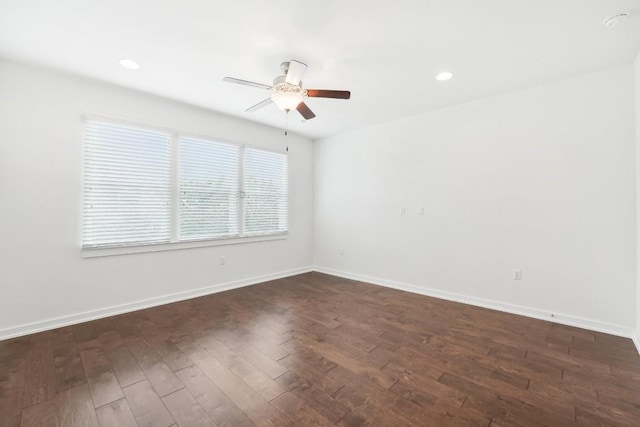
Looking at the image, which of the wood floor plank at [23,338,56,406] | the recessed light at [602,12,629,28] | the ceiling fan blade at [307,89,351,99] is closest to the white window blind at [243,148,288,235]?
the ceiling fan blade at [307,89,351,99]

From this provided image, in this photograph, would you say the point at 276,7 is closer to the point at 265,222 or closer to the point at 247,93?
the point at 247,93

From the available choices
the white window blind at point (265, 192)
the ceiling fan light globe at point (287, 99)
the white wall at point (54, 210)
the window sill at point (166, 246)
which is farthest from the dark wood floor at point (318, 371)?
the ceiling fan light globe at point (287, 99)

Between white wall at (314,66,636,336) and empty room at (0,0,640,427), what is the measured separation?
2 cm

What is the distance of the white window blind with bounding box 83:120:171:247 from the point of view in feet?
9.96

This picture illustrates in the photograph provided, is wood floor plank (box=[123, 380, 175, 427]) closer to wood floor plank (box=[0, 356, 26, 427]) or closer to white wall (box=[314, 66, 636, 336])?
wood floor plank (box=[0, 356, 26, 427])

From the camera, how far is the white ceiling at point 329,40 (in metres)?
1.92

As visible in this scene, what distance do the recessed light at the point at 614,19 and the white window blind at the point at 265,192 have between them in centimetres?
403

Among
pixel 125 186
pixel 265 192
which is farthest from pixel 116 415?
pixel 265 192

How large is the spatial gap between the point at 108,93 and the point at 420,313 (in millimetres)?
4383

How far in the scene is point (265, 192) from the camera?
471cm

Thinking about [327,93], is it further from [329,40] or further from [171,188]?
[171,188]

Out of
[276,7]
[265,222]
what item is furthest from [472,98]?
[265,222]

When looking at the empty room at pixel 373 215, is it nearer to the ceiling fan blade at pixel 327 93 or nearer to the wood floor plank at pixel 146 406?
the wood floor plank at pixel 146 406

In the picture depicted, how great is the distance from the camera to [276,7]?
1915 mm
